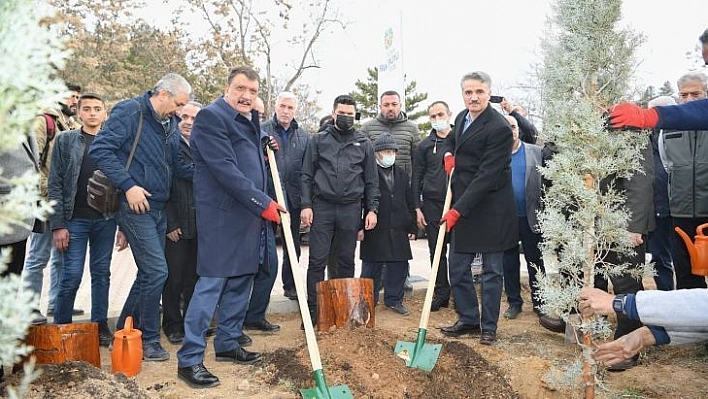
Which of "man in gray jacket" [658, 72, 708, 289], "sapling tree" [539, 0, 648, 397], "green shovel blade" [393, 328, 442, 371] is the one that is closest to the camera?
"sapling tree" [539, 0, 648, 397]

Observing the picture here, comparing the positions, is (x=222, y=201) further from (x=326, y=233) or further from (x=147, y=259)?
(x=326, y=233)

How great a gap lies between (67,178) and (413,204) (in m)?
Answer: 3.42

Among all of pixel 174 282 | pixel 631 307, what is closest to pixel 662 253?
pixel 631 307

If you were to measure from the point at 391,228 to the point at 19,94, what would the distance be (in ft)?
15.9

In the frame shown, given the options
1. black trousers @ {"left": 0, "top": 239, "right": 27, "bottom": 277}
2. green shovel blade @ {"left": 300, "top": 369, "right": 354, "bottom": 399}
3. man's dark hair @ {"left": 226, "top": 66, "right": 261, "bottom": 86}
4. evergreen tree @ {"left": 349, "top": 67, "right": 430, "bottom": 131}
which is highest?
evergreen tree @ {"left": 349, "top": 67, "right": 430, "bottom": 131}

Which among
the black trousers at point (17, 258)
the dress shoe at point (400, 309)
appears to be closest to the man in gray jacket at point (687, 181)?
the dress shoe at point (400, 309)

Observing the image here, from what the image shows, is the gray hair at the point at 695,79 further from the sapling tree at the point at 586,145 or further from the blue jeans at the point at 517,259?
the blue jeans at the point at 517,259

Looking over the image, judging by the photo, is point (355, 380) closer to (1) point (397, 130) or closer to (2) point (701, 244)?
(2) point (701, 244)

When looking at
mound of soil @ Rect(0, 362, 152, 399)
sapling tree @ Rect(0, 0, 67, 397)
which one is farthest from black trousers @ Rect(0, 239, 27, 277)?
sapling tree @ Rect(0, 0, 67, 397)

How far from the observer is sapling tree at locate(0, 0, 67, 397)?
1.26m

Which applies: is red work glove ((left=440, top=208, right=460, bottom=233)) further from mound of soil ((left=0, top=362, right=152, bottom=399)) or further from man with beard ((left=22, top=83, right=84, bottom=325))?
man with beard ((left=22, top=83, right=84, bottom=325))

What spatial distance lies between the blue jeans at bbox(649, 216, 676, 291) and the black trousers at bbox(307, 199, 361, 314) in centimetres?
306

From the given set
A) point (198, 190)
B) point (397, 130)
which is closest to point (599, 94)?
point (198, 190)

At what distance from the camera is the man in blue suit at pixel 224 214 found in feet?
12.9
